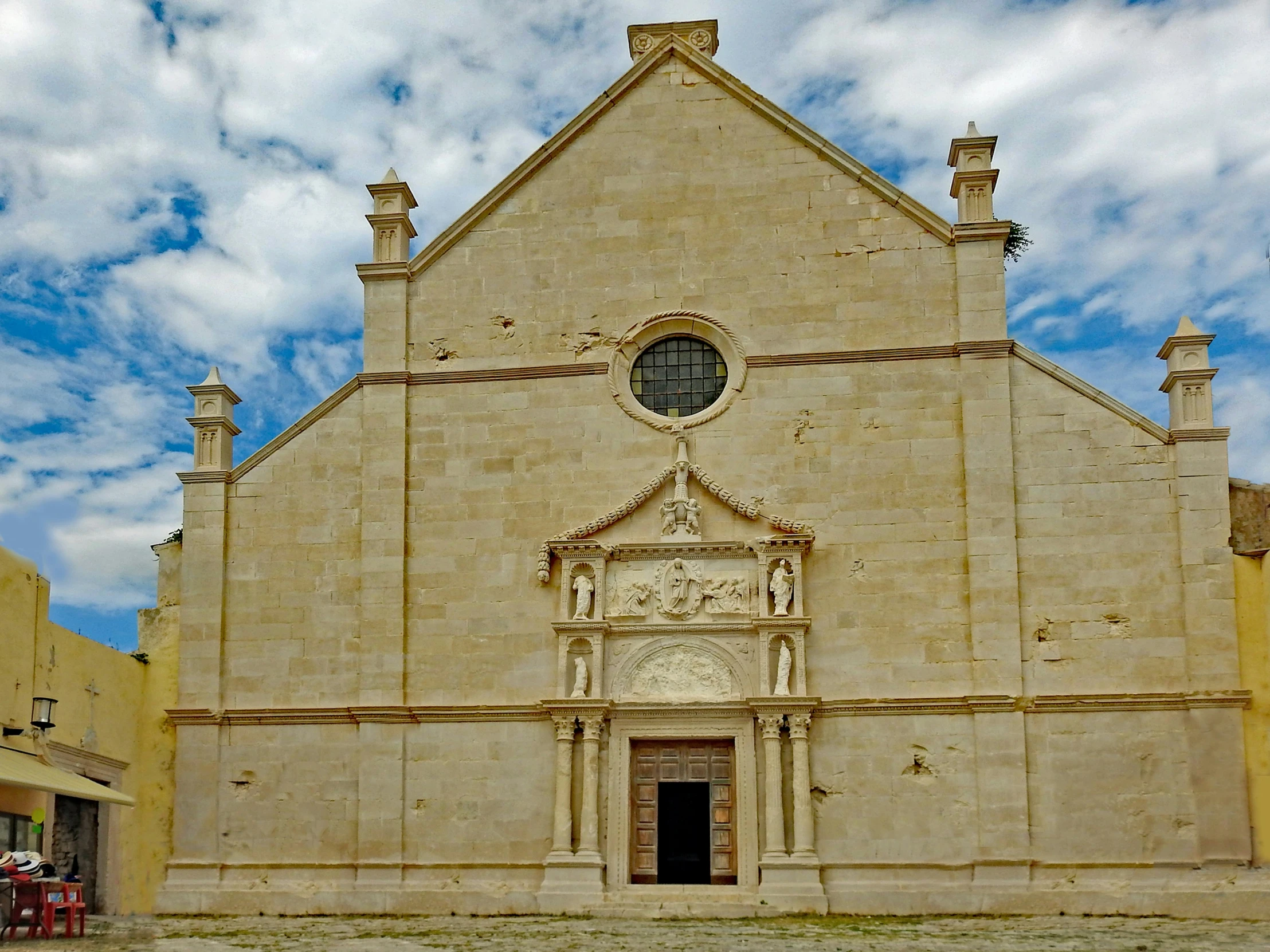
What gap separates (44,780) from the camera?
16.8m

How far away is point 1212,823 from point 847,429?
6630mm

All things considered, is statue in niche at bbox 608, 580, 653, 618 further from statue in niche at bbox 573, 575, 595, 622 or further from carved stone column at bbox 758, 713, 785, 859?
carved stone column at bbox 758, 713, 785, 859

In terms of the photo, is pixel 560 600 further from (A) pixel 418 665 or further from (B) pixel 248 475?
(B) pixel 248 475

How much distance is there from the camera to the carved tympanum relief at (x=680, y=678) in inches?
794

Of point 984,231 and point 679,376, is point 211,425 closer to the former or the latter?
point 679,376

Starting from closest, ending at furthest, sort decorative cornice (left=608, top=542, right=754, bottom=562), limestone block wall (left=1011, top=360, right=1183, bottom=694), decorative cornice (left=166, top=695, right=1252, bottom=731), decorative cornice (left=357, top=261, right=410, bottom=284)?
decorative cornice (left=166, top=695, right=1252, bottom=731), limestone block wall (left=1011, top=360, right=1183, bottom=694), decorative cornice (left=608, top=542, right=754, bottom=562), decorative cornice (left=357, top=261, right=410, bottom=284)

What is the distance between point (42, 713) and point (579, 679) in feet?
21.2

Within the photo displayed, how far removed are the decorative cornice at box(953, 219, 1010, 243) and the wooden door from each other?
7470mm

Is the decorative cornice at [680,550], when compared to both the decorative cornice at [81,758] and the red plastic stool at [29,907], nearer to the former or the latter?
the decorative cornice at [81,758]

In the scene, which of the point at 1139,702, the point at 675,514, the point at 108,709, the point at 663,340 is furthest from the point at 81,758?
the point at 1139,702

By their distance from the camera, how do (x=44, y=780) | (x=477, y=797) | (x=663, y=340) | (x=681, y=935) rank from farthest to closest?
(x=663, y=340)
(x=477, y=797)
(x=681, y=935)
(x=44, y=780)

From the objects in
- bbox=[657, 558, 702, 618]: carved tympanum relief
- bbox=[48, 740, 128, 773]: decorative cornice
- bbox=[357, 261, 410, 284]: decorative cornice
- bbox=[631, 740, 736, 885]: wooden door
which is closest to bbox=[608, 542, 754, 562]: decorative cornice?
bbox=[657, 558, 702, 618]: carved tympanum relief

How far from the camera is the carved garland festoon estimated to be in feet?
67.2

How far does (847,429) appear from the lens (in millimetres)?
20688
